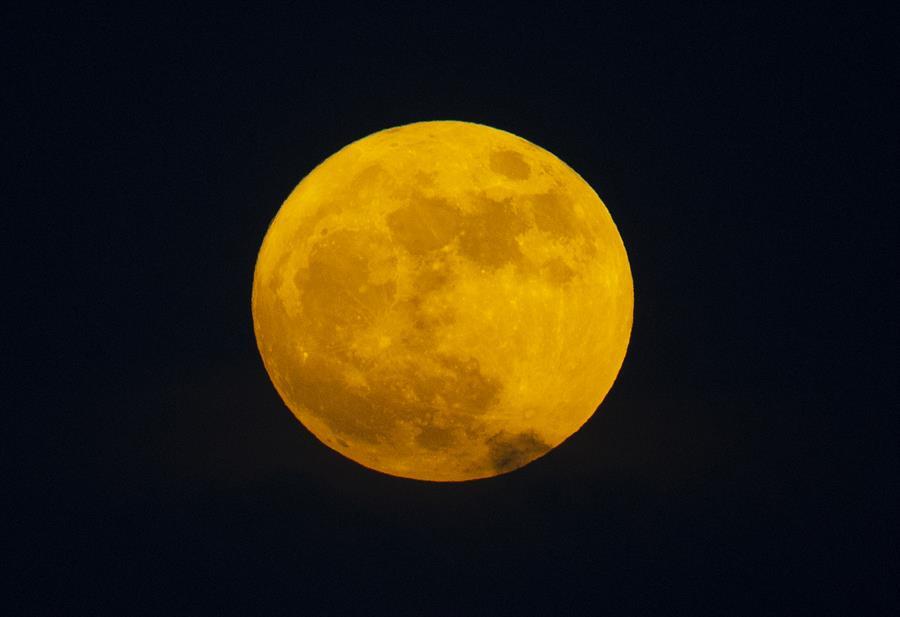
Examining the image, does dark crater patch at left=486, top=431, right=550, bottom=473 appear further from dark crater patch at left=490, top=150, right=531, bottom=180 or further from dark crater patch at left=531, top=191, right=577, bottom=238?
dark crater patch at left=490, top=150, right=531, bottom=180

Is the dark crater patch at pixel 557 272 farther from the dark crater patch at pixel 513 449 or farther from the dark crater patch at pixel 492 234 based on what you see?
the dark crater patch at pixel 513 449

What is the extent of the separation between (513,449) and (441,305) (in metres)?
0.87

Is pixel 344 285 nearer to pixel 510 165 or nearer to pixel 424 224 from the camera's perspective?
pixel 424 224

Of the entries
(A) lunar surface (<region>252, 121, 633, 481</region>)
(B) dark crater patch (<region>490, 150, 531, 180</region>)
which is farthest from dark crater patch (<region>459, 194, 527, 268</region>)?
(B) dark crater patch (<region>490, 150, 531, 180</region>)

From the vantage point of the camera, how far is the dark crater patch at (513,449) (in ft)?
12.4

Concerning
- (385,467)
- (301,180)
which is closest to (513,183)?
(301,180)

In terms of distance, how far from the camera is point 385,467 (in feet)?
13.1

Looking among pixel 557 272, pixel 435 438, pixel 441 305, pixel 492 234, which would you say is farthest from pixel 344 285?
pixel 557 272

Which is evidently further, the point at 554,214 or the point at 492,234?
the point at 554,214

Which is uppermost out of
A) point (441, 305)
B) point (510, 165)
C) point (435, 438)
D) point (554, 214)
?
point (510, 165)

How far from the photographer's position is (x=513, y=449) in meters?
3.87

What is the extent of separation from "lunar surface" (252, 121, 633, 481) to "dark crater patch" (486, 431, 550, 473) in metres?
0.01

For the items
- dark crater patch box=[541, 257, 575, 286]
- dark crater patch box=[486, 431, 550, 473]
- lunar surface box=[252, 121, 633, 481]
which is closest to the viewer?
lunar surface box=[252, 121, 633, 481]

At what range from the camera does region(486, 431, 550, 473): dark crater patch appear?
3.78m
